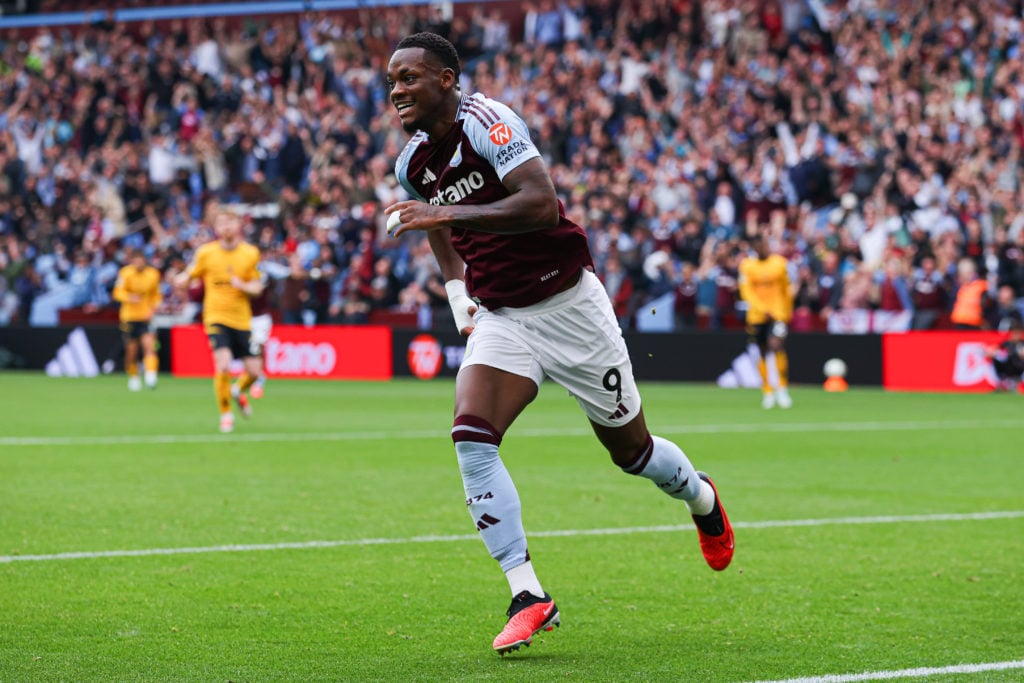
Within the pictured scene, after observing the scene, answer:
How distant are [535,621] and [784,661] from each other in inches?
36.3

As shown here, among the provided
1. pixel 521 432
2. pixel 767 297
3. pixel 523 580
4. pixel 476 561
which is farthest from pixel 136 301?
pixel 523 580

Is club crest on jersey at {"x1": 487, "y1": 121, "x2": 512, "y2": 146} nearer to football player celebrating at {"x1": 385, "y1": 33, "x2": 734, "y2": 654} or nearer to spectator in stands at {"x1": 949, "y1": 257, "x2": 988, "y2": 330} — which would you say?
football player celebrating at {"x1": 385, "y1": 33, "x2": 734, "y2": 654}

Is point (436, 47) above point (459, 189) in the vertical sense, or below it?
above

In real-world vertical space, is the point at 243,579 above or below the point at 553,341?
below

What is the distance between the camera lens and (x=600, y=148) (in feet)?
96.8

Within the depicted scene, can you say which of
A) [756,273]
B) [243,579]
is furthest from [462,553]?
[756,273]

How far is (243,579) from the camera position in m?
7.36

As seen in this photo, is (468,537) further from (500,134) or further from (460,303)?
→ (500,134)

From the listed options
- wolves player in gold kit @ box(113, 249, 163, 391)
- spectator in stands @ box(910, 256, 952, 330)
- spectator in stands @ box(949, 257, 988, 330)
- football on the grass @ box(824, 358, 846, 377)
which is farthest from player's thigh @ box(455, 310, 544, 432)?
wolves player in gold kit @ box(113, 249, 163, 391)

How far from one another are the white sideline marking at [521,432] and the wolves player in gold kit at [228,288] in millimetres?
1467

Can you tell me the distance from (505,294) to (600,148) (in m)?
23.6

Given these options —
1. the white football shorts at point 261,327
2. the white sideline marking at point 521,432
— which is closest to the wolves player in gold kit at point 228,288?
the white sideline marking at point 521,432

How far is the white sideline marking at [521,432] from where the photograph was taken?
50.9 feet

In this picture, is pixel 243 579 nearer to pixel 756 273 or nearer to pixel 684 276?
pixel 756 273
